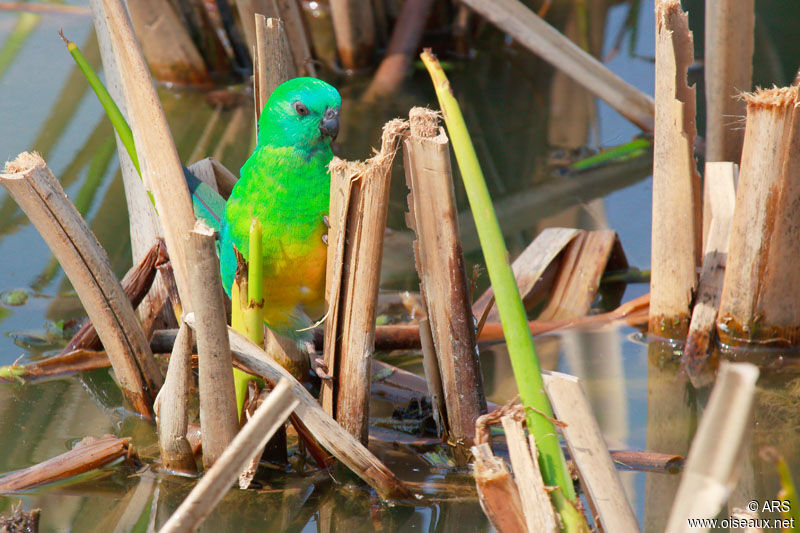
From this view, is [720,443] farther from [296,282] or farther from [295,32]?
[295,32]

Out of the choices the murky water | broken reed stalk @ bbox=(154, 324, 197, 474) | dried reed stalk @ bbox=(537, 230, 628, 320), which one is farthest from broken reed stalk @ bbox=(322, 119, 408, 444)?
dried reed stalk @ bbox=(537, 230, 628, 320)

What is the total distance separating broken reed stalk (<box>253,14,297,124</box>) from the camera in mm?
2402

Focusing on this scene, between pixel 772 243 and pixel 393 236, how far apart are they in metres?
1.76

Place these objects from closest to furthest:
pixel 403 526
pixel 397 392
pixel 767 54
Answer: pixel 403 526 → pixel 397 392 → pixel 767 54

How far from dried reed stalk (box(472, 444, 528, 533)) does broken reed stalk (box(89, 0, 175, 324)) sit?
148 centimetres

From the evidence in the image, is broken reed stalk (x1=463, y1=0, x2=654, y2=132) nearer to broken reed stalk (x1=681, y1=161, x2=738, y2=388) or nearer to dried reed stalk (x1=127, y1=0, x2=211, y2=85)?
broken reed stalk (x1=681, y1=161, x2=738, y2=388)

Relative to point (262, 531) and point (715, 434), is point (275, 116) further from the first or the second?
point (715, 434)

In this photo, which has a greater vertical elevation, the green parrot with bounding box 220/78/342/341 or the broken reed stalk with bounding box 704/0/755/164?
the broken reed stalk with bounding box 704/0/755/164

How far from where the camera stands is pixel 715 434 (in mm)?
1040

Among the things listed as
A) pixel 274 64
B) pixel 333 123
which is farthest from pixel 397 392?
pixel 274 64

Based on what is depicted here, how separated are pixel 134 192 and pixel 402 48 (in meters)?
2.95

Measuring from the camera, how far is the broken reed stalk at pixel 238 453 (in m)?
1.21

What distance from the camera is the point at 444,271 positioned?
2.07 metres

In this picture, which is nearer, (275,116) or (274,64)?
(275,116)
